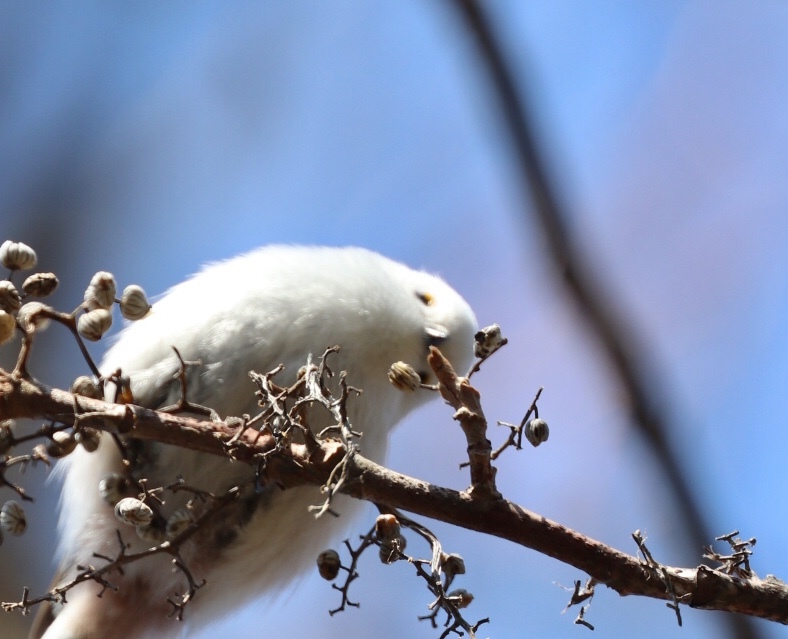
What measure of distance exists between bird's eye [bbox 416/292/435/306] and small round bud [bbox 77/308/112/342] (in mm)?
1131

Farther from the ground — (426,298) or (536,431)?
(426,298)

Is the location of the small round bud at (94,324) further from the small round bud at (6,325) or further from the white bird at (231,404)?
the white bird at (231,404)

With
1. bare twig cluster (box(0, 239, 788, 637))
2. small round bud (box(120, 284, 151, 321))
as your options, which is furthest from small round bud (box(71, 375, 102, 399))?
small round bud (box(120, 284, 151, 321))

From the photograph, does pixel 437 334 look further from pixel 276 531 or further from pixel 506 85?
pixel 506 85

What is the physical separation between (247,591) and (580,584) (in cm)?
103

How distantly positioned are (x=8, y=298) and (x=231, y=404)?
666 millimetres

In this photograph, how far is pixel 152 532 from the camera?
1.24 metres

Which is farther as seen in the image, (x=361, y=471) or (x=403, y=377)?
(x=403, y=377)

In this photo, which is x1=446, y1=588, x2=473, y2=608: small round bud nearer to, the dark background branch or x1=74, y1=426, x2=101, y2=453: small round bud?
x1=74, y1=426, x2=101, y2=453: small round bud

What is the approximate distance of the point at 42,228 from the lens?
3348 mm

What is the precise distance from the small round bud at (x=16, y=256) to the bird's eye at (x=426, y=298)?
3.75 ft

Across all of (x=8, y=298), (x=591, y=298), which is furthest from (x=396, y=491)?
(x=591, y=298)

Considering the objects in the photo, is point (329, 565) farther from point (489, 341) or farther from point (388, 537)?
point (489, 341)

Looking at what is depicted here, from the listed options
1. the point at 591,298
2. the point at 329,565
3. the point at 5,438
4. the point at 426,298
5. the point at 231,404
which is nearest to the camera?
the point at 5,438
